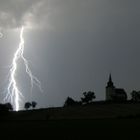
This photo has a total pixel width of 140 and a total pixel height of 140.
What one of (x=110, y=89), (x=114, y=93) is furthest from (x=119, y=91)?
(x=110, y=89)

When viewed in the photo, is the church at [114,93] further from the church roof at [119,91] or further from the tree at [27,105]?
the tree at [27,105]

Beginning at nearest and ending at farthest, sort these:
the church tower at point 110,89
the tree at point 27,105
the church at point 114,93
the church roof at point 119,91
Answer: the church at point 114,93 < the church roof at point 119,91 < the church tower at point 110,89 < the tree at point 27,105

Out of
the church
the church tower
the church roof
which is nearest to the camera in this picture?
the church

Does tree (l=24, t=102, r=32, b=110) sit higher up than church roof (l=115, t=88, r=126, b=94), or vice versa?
church roof (l=115, t=88, r=126, b=94)

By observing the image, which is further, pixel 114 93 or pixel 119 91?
pixel 114 93

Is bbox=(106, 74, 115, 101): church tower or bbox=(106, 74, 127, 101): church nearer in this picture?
bbox=(106, 74, 127, 101): church

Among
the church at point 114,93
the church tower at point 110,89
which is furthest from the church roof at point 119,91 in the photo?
the church tower at point 110,89

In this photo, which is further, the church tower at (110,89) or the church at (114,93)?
the church tower at (110,89)

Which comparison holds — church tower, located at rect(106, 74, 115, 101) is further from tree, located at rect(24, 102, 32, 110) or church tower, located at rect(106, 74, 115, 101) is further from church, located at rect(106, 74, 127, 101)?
tree, located at rect(24, 102, 32, 110)

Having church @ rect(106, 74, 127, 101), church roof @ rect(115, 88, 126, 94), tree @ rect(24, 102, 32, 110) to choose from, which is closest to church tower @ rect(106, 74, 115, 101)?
church @ rect(106, 74, 127, 101)

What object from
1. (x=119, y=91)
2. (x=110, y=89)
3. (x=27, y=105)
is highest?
(x=110, y=89)

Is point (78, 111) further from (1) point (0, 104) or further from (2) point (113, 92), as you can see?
(2) point (113, 92)

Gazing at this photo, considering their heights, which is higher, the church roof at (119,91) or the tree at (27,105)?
the church roof at (119,91)

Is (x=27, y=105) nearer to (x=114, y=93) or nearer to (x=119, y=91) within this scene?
(x=114, y=93)
